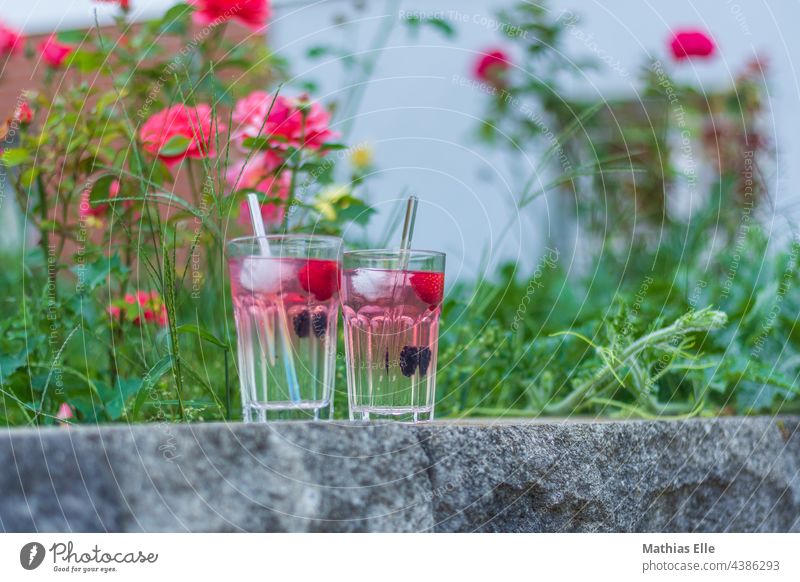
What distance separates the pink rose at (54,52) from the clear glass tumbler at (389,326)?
780 millimetres

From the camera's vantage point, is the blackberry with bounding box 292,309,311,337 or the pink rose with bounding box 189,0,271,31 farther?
the pink rose with bounding box 189,0,271,31

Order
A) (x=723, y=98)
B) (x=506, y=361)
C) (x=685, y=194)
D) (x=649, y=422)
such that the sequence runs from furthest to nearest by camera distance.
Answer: (x=723, y=98), (x=685, y=194), (x=506, y=361), (x=649, y=422)

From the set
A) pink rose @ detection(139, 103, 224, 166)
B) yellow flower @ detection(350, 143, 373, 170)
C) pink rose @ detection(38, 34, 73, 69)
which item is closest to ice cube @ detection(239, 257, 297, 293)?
pink rose @ detection(139, 103, 224, 166)

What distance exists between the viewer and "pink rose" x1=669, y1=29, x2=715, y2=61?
1.80 meters

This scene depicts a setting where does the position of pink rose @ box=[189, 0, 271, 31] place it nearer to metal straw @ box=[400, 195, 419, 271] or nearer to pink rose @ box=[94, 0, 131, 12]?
pink rose @ box=[94, 0, 131, 12]

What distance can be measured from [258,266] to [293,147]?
325 mm

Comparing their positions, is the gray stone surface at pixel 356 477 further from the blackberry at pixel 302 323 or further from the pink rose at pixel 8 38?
the pink rose at pixel 8 38

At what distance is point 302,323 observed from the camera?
938 mm

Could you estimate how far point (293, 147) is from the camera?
3.97ft

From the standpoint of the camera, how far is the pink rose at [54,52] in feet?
4.77

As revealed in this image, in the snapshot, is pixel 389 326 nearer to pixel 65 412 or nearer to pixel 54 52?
pixel 65 412

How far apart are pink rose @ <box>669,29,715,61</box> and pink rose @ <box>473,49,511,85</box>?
38cm
